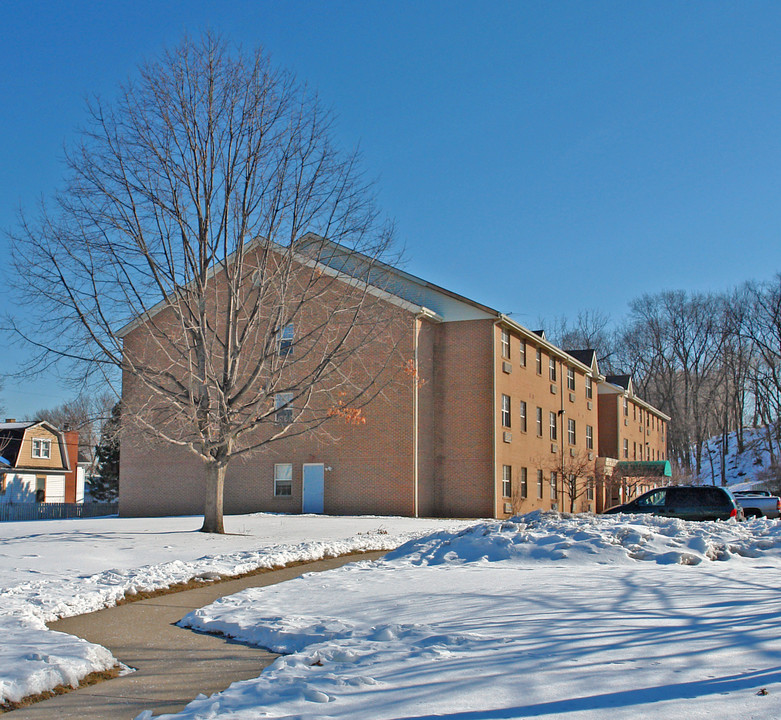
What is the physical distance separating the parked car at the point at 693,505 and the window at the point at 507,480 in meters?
13.8

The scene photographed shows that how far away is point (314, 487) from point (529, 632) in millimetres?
25249

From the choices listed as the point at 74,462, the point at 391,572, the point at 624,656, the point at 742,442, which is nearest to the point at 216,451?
the point at 391,572

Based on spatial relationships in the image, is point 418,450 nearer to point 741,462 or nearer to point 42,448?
point 42,448

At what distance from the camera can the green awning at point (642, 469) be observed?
48.7 meters

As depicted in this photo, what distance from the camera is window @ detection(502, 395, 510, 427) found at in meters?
33.6

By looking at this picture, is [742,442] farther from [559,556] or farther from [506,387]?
[559,556]

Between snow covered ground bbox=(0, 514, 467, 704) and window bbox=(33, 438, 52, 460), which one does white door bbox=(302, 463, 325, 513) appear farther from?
window bbox=(33, 438, 52, 460)

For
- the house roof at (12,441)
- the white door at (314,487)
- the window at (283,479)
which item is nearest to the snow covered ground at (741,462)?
the white door at (314,487)

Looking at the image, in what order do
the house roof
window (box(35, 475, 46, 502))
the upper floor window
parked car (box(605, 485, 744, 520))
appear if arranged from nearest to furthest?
parked car (box(605, 485, 744, 520)) < the upper floor window < the house roof < window (box(35, 475, 46, 502))

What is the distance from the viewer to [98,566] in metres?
13.1

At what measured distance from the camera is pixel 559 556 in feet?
38.2

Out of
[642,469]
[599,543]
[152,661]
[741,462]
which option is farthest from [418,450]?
[741,462]

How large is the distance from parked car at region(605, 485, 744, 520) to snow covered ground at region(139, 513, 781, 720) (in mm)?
6310

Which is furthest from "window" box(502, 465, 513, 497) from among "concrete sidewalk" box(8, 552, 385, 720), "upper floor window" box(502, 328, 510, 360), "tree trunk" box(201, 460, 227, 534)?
"concrete sidewalk" box(8, 552, 385, 720)
